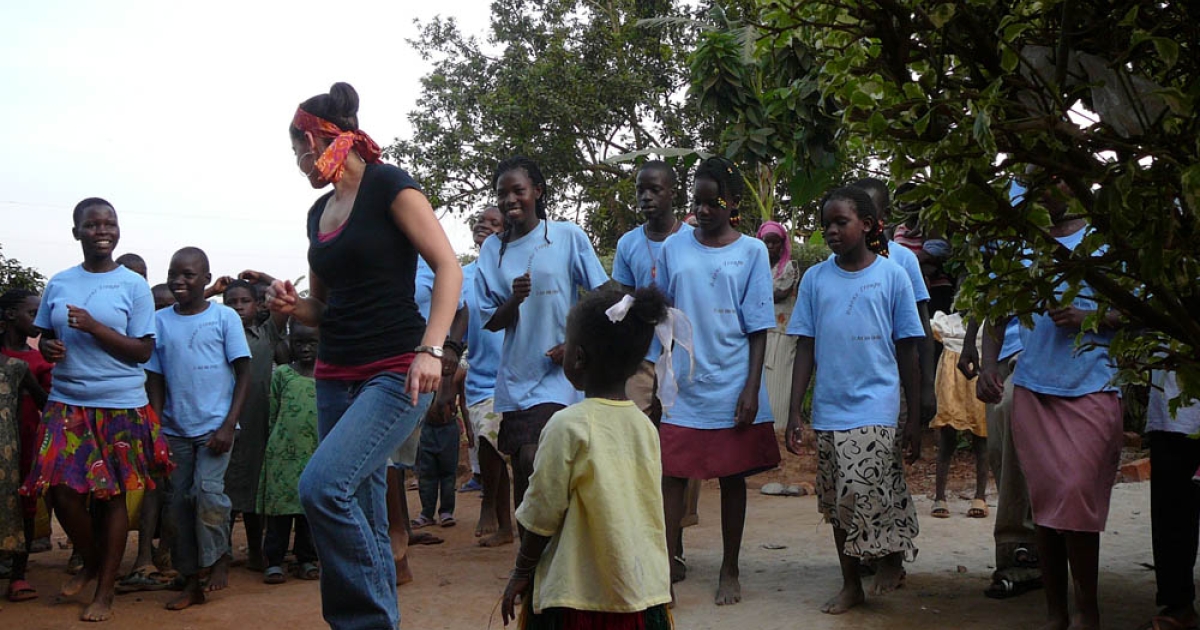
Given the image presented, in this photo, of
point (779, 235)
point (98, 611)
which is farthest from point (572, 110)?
point (98, 611)

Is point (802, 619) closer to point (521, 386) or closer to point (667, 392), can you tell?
point (667, 392)

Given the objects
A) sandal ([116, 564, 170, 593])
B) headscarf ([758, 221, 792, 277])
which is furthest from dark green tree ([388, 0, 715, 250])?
sandal ([116, 564, 170, 593])

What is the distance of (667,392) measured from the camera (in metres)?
3.97

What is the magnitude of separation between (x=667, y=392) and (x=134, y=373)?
324cm

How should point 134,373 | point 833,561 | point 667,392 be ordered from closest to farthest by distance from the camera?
point 667,392, point 134,373, point 833,561

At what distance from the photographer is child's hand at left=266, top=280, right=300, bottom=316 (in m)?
3.85

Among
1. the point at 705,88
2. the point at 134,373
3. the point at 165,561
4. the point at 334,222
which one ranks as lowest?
the point at 165,561

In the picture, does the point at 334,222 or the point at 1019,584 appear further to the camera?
the point at 1019,584

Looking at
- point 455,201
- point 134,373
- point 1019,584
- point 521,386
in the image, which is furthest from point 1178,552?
point 455,201

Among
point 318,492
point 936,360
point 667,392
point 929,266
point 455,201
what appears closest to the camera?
point 318,492

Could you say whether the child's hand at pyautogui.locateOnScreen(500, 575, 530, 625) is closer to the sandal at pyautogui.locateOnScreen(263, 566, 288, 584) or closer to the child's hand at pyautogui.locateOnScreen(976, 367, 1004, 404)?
the child's hand at pyautogui.locateOnScreen(976, 367, 1004, 404)

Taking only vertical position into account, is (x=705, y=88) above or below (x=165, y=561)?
above

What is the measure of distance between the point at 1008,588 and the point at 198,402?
4288 mm

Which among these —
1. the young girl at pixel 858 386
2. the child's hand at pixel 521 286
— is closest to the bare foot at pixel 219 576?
the child's hand at pixel 521 286
